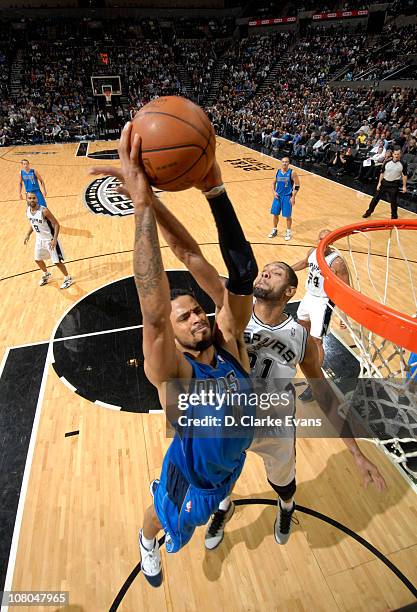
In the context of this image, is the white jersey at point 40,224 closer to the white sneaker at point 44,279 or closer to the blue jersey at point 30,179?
the white sneaker at point 44,279

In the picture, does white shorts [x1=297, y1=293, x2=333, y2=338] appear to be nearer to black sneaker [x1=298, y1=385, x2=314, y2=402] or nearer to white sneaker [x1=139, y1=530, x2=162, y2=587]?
black sneaker [x1=298, y1=385, x2=314, y2=402]

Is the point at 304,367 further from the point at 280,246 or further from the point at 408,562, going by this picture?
the point at 280,246

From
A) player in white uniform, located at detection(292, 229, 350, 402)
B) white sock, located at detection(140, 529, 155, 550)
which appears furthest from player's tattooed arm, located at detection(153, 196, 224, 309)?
player in white uniform, located at detection(292, 229, 350, 402)

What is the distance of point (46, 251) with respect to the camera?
19.9 ft

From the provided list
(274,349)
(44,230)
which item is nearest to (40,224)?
(44,230)

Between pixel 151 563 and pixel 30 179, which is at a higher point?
pixel 30 179

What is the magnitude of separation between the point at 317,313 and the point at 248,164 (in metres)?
12.0

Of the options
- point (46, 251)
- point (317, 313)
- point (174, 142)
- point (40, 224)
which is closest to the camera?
point (174, 142)

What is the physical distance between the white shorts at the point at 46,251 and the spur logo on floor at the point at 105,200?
354 centimetres

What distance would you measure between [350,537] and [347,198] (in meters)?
9.37

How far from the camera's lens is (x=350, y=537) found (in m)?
2.78

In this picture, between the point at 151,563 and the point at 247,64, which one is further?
the point at 247,64

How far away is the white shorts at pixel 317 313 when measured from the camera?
4.16m

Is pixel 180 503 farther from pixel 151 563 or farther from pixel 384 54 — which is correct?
pixel 384 54
